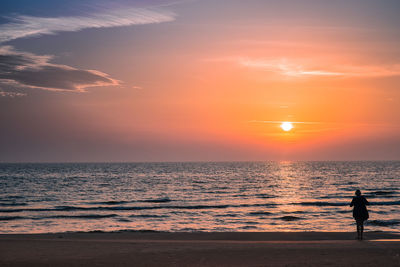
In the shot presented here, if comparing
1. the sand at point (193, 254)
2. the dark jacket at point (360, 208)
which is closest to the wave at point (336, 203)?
the dark jacket at point (360, 208)

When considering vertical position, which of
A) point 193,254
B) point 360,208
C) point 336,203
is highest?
point 360,208

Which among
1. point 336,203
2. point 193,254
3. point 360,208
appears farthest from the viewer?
point 336,203

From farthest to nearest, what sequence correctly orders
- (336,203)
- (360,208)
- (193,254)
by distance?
(336,203), (360,208), (193,254)

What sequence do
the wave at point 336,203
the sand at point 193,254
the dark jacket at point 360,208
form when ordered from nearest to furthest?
the sand at point 193,254 < the dark jacket at point 360,208 < the wave at point 336,203

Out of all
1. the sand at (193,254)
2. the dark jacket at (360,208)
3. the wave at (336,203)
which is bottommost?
the wave at (336,203)

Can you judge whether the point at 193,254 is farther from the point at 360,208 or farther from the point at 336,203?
the point at 336,203

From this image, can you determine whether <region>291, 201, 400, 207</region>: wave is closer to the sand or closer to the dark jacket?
the dark jacket

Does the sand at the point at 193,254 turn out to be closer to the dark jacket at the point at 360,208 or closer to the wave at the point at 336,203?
the dark jacket at the point at 360,208

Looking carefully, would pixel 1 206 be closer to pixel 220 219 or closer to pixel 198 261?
pixel 220 219

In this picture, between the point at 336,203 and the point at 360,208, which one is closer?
the point at 360,208

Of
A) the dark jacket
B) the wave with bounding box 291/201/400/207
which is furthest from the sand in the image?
the wave with bounding box 291/201/400/207

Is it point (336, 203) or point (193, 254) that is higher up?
point (193, 254)

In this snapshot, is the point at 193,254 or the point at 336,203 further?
the point at 336,203

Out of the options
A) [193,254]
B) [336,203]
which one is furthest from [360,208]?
[336,203]
